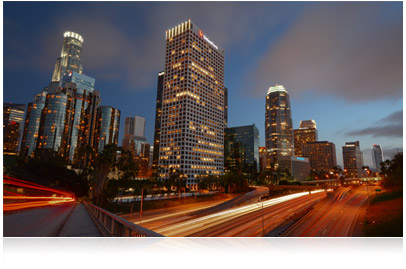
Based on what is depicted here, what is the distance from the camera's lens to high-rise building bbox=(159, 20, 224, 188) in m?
115

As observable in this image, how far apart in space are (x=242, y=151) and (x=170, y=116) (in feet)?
292

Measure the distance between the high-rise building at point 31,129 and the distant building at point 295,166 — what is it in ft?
Result: 597

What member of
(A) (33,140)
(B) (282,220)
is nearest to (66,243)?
(B) (282,220)

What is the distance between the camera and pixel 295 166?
619 feet

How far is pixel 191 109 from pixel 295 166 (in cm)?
11658

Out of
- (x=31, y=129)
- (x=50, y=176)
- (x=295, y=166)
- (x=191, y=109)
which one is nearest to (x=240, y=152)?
(x=295, y=166)

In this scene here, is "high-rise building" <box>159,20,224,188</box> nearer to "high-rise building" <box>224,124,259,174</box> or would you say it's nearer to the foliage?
"high-rise building" <box>224,124,259,174</box>

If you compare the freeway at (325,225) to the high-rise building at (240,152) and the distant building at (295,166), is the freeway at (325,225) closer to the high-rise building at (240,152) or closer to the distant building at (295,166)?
the high-rise building at (240,152)

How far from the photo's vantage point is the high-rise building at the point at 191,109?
11525 cm

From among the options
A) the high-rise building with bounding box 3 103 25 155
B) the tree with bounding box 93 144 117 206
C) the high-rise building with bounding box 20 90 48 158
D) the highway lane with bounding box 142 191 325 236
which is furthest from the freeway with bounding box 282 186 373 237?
the high-rise building with bounding box 20 90 48 158

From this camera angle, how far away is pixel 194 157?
380ft

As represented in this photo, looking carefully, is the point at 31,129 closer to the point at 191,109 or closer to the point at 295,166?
the point at 191,109

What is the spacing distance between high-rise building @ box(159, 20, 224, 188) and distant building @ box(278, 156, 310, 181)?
80375 mm

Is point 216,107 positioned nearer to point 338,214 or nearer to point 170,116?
point 170,116
